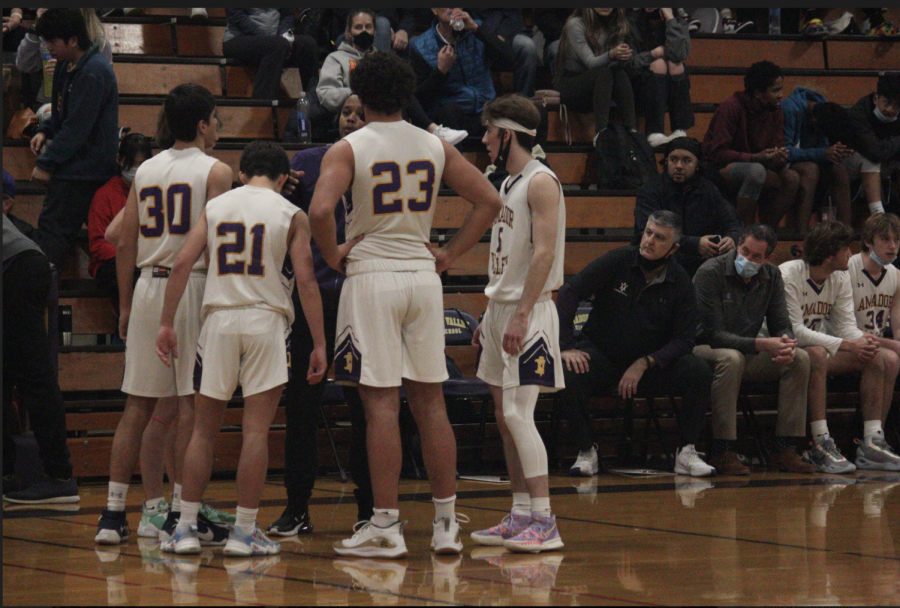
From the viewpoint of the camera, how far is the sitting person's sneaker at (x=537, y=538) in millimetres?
4094

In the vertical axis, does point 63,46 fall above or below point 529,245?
above

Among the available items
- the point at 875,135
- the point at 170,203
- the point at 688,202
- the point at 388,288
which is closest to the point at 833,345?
the point at 688,202

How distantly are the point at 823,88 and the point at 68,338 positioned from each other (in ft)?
23.6

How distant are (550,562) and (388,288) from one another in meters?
1.14

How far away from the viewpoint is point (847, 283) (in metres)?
7.38

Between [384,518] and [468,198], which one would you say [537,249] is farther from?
[384,518]

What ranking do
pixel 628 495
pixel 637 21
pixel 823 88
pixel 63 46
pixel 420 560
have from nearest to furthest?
pixel 420 560, pixel 628 495, pixel 63 46, pixel 637 21, pixel 823 88

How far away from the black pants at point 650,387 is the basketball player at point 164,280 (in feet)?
9.24

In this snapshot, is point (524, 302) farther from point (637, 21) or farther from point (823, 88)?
point (823, 88)

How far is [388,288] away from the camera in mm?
3969

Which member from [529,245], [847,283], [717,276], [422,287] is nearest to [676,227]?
[717,276]

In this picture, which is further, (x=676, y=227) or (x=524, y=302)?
(x=676, y=227)

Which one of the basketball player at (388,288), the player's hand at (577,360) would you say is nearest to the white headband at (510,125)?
the basketball player at (388,288)

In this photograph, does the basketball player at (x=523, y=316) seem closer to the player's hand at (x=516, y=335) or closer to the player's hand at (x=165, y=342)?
the player's hand at (x=516, y=335)
